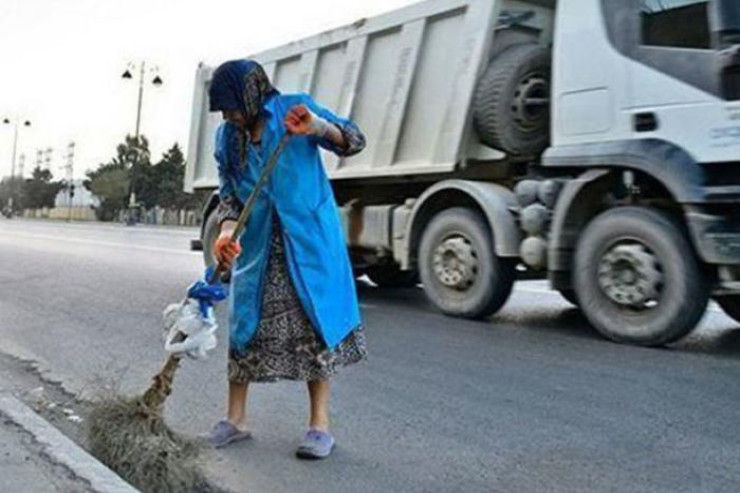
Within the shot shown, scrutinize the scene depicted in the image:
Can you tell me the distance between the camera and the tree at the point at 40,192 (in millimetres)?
93500

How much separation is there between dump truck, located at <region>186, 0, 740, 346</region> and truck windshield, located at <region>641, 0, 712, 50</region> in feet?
0.03

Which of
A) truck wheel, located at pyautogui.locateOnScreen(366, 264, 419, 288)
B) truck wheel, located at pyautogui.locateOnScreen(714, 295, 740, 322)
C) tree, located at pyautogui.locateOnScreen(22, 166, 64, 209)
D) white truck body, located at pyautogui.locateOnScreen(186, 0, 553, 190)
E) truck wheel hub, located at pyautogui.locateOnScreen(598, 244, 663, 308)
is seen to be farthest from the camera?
tree, located at pyautogui.locateOnScreen(22, 166, 64, 209)

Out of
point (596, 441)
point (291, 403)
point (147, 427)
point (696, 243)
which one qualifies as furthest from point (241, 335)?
point (696, 243)

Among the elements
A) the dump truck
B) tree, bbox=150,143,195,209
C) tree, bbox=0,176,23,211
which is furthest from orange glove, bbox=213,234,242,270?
tree, bbox=0,176,23,211

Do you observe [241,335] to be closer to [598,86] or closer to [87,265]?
[598,86]

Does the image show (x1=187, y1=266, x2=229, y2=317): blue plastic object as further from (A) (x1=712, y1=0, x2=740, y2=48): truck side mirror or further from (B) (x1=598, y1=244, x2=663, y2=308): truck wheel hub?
(A) (x1=712, y1=0, x2=740, y2=48): truck side mirror

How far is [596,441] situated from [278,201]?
181 centimetres

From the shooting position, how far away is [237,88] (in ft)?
11.2

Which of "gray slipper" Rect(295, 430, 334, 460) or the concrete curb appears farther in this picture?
"gray slipper" Rect(295, 430, 334, 460)

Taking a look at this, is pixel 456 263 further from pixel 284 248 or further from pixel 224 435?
pixel 284 248

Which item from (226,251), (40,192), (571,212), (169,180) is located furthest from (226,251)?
(40,192)

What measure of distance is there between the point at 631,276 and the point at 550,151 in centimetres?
125

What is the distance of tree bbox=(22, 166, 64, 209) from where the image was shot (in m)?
93.5

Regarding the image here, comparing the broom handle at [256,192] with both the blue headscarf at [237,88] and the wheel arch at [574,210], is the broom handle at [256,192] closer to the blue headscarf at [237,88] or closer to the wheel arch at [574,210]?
the blue headscarf at [237,88]
